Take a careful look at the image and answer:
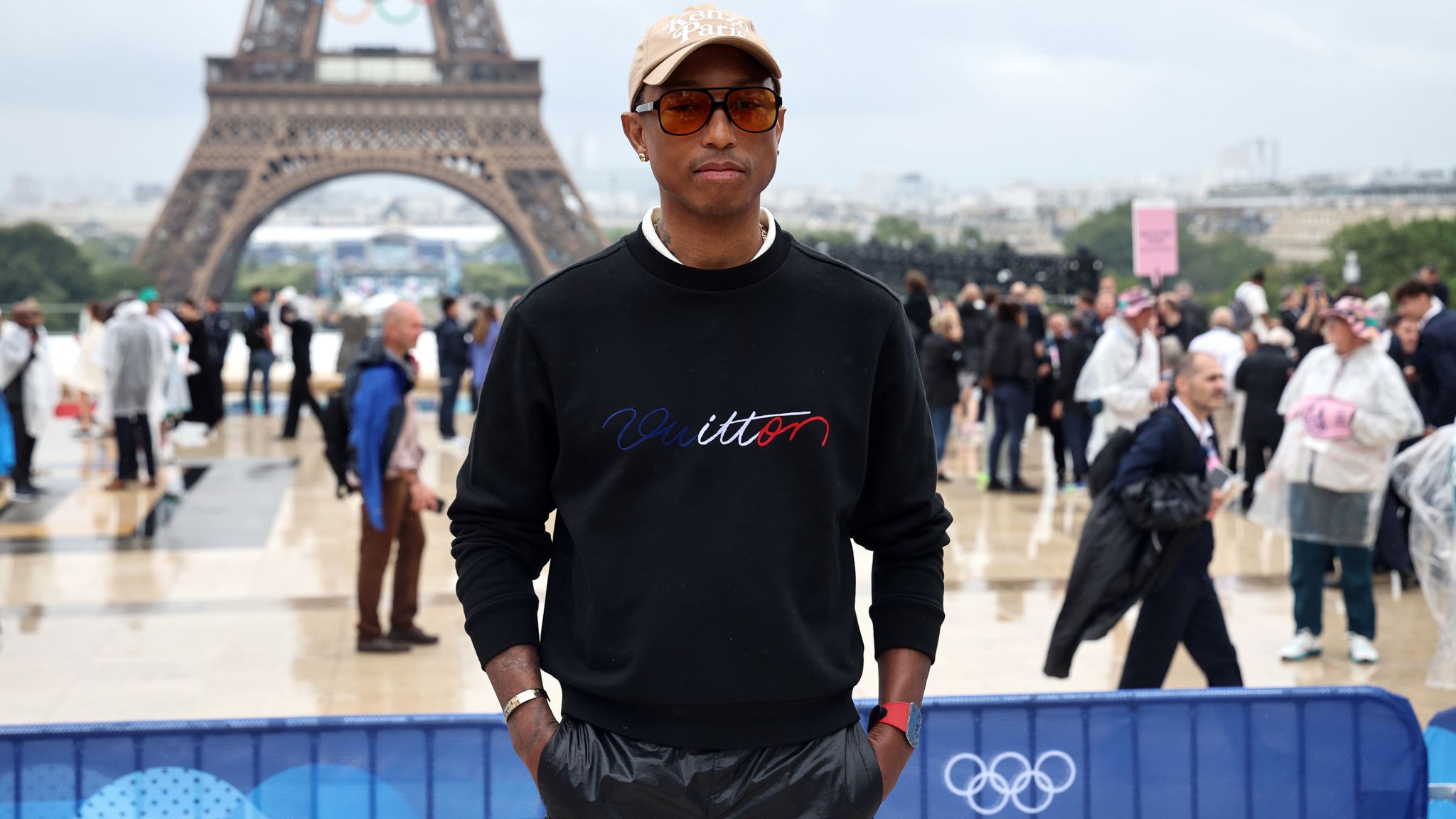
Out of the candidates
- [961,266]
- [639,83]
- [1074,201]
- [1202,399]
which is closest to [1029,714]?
[1202,399]

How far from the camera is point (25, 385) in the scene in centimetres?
1077

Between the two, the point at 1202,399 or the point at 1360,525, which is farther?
the point at 1360,525

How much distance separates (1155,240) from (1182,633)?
5384 millimetres

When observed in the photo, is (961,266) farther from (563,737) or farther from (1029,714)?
(563,737)

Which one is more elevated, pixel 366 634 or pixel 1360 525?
pixel 1360 525

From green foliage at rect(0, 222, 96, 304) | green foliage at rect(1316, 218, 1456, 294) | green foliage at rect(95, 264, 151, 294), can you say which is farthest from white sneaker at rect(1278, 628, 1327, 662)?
green foliage at rect(0, 222, 96, 304)

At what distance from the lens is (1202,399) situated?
509 cm

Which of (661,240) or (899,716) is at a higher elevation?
(661,240)

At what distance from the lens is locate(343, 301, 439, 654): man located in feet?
21.4

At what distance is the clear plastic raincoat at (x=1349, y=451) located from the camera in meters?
6.32

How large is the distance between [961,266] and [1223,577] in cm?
2124

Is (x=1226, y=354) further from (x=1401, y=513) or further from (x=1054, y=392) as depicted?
(x=1401, y=513)

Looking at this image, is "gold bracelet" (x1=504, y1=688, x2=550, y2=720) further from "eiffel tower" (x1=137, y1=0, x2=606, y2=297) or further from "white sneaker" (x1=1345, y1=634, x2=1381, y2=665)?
"eiffel tower" (x1=137, y1=0, x2=606, y2=297)

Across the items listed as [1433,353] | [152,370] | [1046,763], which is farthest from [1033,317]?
[1046,763]
